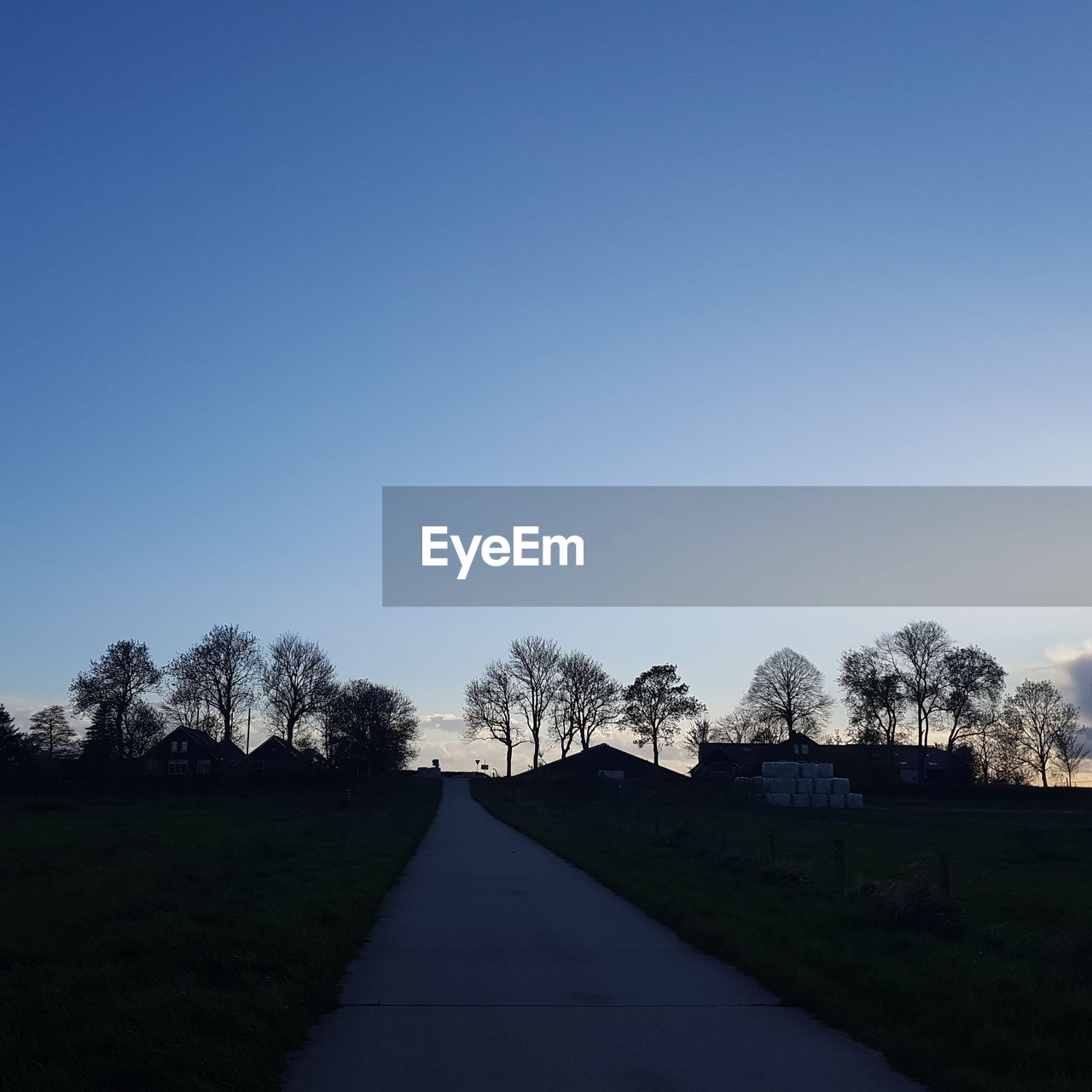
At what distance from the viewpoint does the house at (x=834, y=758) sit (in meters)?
80.3

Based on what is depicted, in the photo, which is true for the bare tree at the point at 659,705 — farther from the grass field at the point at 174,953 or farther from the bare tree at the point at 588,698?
the grass field at the point at 174,953

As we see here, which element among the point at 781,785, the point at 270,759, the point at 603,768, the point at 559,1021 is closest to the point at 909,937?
the point at 559,1021

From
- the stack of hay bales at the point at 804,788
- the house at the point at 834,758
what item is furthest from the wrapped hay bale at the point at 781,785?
the house at the point at 834,758

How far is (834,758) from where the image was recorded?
8444 cm

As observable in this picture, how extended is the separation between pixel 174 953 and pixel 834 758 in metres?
80.2

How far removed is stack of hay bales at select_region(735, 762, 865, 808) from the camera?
6494 cm

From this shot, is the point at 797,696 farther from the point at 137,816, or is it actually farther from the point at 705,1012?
the point at 705,1012

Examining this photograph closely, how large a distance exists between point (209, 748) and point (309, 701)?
22841 mm

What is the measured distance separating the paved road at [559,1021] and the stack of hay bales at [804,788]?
5327cm

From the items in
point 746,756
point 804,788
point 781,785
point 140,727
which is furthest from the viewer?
point 746,756

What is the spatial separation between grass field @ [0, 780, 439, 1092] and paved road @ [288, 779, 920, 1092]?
1.51 feet

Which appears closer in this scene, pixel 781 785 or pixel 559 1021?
pixel 559 1021

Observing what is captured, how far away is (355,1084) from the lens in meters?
6.63

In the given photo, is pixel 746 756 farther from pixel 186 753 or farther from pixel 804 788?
pixel 186 753
